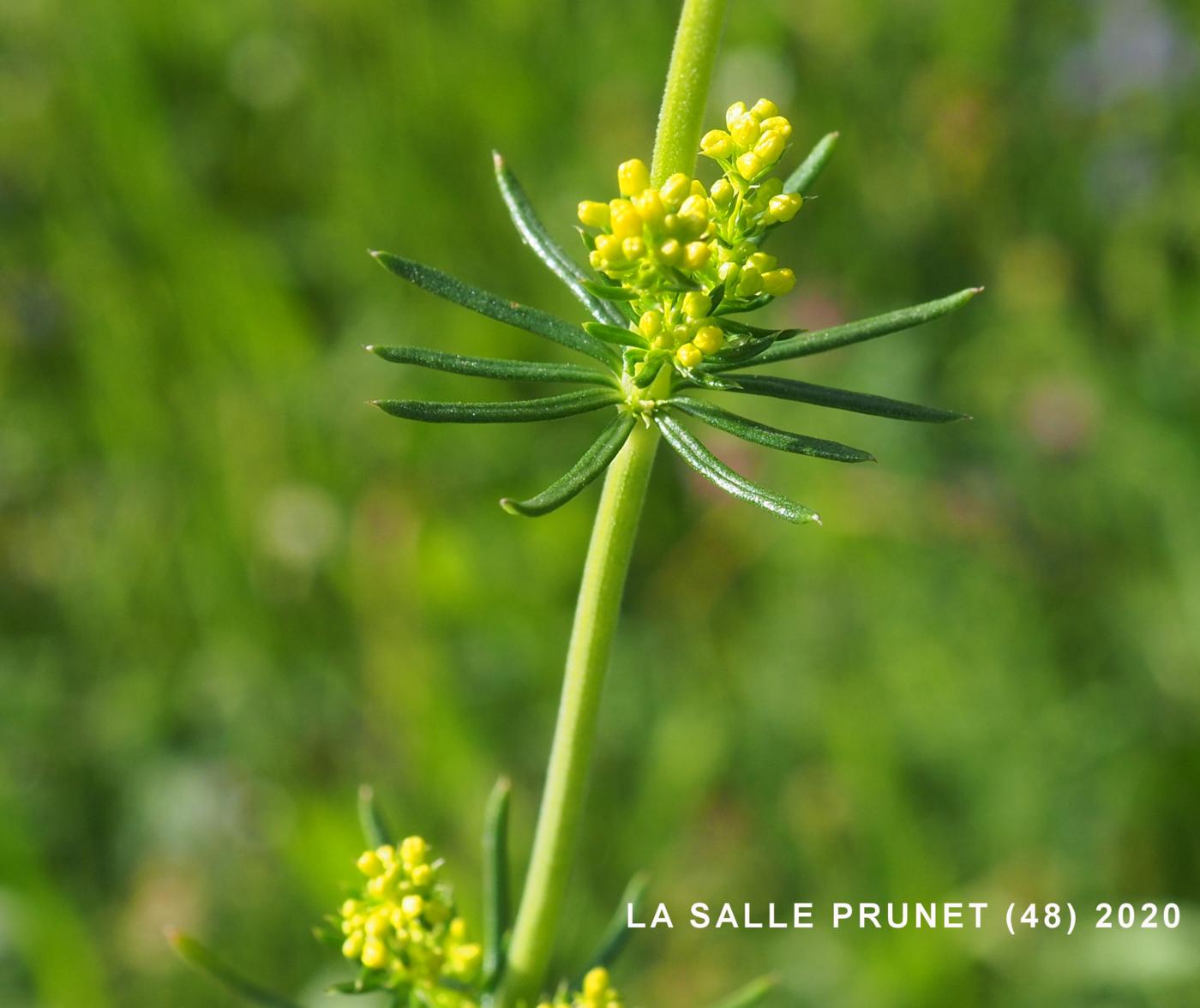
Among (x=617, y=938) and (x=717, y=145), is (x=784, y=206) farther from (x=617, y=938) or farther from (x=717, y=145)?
(x=617, y=938)

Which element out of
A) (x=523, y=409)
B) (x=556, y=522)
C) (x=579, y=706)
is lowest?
(x=579, y=706)

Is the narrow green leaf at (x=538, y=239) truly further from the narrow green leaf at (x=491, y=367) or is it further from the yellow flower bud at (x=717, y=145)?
the yellow flower bud at (x=717, y=145)

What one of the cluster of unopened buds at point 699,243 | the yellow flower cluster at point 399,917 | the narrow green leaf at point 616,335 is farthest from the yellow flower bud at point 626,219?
the yellow flower cluster at point 399,917

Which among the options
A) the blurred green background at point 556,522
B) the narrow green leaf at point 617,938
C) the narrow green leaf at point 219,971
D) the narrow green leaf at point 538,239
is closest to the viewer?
the narrow green leaf at point 538,239

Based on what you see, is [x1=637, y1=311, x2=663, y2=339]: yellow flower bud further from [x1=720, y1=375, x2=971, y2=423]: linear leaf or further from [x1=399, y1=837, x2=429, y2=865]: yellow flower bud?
[x1=399, y1=837, x2=429, y2=865]: yellow flower bud

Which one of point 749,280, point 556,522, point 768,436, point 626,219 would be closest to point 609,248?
point 626,219

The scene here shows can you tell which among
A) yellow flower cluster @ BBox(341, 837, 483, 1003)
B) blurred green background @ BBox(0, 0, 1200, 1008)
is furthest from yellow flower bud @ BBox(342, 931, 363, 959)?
blurred green background @ BBox(0, 0, 1200, 1008)
